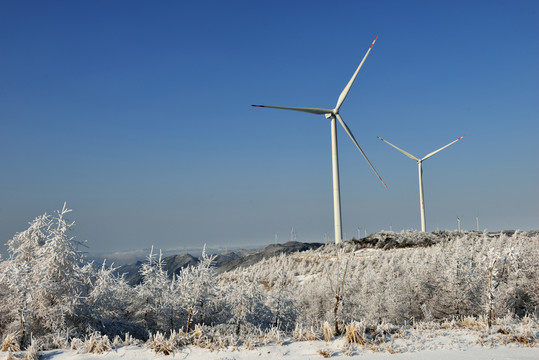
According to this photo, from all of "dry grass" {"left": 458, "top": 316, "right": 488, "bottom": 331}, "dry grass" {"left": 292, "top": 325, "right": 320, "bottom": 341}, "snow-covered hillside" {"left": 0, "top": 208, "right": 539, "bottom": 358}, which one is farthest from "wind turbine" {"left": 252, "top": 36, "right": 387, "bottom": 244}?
"dry grass" {"left": 292, "top": 325, "right": 320, "bottom": 341}

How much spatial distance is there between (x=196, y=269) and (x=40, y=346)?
9620 millimetres

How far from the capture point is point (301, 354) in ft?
40.7

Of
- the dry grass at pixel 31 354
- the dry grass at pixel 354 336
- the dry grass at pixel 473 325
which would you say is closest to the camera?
the dry grass at pixel 31 354

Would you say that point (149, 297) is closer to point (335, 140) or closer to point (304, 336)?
point (304, 336)

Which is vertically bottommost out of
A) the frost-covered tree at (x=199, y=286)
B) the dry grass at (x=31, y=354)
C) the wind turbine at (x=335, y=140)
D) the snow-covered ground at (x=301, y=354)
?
the snow-covered ground at (x=301, y=354)

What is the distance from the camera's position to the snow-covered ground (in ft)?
39.5

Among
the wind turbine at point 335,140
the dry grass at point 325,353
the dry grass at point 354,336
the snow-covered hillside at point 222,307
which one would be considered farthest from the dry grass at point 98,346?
the wind turbine at point 335,140

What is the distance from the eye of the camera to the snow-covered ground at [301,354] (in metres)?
12.0

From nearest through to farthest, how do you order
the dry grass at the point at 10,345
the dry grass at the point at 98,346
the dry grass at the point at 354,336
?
the dry grass at the point at 98,346, the dry grass at the point at 10,345, the dry grass at the point at 354,336

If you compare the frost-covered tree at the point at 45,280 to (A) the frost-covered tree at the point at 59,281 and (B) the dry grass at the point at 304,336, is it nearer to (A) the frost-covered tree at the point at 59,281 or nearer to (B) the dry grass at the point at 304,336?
(A) the frost-covered tree at the point at 59,281

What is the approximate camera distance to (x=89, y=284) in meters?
21.2

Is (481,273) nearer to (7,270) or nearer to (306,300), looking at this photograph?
(306,300)

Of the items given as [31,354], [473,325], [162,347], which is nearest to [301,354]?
[162,347]

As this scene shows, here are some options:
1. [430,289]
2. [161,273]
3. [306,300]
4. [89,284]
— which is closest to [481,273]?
[430,289]
